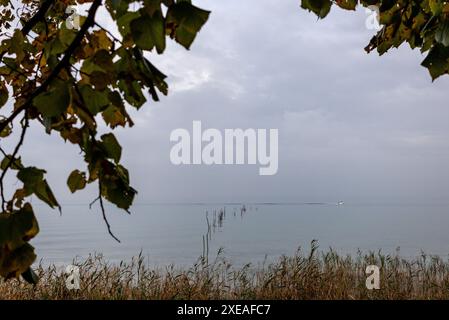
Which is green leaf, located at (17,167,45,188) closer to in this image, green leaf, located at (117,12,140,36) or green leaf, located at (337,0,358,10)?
green leaf, located at (117,12,140,36)

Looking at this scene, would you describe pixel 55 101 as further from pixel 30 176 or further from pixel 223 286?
pixel 223 286

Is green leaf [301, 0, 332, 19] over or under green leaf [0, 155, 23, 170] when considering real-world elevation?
over

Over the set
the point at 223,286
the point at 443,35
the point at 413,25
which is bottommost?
the point at 223,286

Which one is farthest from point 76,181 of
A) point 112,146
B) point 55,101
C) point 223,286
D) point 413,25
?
point 223,286

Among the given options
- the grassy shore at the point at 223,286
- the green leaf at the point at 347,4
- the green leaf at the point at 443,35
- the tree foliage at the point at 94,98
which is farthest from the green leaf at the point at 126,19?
the grassy shore at the point at 223,286

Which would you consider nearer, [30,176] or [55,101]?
[55,101]

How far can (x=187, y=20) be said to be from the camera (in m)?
1.70

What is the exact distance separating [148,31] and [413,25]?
2692 mm

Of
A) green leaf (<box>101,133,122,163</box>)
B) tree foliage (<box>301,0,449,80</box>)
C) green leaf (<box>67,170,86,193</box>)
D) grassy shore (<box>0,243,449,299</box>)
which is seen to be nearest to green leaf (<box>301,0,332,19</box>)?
tree foliage (<box>301,0,449,80</box>)

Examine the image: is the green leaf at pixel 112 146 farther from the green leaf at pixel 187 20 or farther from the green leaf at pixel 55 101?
the green leaf at pixel 187 20

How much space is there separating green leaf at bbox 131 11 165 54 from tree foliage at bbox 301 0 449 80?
1260 millimetres

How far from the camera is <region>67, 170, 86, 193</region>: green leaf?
225cm

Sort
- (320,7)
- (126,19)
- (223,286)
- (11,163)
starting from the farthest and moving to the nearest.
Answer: (223,286) → (320,7) → (11,163) → (126,19)
